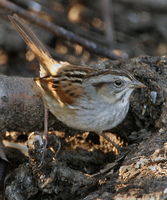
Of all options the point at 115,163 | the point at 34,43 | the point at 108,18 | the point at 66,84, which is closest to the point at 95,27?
the point at 108,18

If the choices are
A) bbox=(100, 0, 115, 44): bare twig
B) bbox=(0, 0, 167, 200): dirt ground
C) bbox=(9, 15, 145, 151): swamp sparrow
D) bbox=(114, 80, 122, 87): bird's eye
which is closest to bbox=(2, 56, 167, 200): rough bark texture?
bbox=(0, 0, 167, 200): dirt ground

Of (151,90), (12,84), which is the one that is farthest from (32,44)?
(151,90)

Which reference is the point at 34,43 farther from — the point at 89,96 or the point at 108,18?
the point at 108,18

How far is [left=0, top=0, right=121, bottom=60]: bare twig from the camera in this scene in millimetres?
4574

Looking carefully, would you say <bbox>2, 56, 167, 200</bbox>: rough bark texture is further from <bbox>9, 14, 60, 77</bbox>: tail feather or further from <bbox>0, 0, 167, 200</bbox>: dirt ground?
<bbox>9, 14, 60, 77</bbox>: tail feather

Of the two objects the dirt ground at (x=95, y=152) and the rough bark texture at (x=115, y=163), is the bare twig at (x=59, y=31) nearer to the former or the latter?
the dirt ground at (x=95, y=152)

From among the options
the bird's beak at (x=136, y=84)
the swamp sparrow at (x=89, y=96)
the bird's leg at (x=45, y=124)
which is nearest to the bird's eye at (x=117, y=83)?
the swamp sparrow at (x=89, y=96)

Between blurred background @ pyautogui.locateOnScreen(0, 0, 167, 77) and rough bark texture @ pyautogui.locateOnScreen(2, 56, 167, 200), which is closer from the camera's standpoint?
rough bark texture @ pyautogui.locateOnScreen(2, 56, 167, 200)

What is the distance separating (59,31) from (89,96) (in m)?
2.08

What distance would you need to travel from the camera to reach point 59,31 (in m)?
4.89

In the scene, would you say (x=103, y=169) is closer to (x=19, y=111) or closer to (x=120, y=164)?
(x=120, y=164)

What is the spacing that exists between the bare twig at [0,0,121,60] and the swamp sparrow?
1.73 meters

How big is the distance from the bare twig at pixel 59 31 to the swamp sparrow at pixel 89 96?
173cm

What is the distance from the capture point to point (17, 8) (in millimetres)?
4645
